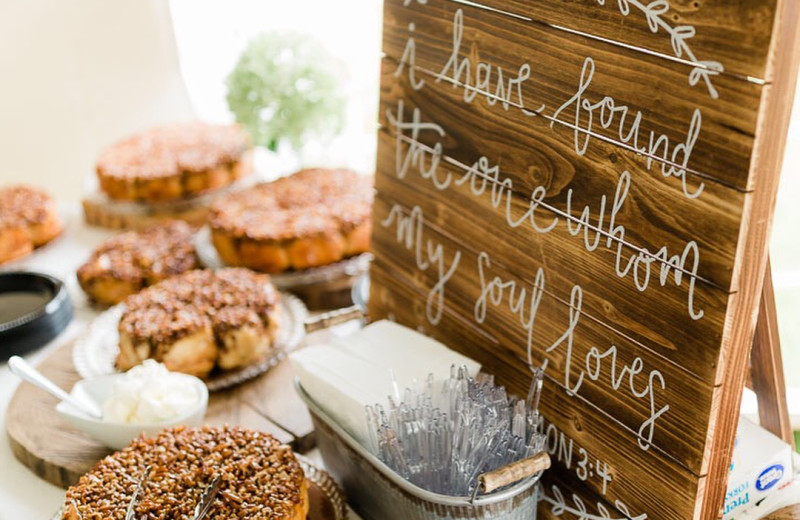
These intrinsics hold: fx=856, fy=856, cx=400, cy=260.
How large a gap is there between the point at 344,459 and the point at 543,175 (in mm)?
463

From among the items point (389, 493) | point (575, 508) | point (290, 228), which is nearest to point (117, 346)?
point (290, 228)

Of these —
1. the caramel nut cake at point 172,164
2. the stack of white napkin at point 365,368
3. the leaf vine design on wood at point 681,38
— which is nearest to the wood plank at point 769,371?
the leaf vine design on wood at point 681,38

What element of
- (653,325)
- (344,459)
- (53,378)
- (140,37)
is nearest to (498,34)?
(653,325)

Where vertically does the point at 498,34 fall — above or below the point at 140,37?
above

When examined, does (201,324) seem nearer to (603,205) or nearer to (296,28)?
(603,205)

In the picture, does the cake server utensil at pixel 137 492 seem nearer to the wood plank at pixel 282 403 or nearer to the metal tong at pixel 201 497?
the metal tong at pixel 201 497

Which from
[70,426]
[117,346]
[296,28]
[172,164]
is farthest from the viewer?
[296,28]

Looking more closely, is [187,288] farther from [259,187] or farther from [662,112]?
[662,112]

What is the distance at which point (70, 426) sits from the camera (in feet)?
4.61

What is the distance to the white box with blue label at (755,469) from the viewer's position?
105cm

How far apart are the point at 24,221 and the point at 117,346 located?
0.56m

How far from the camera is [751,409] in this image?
1.17 m

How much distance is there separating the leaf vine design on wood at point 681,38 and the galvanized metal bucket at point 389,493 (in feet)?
1.57

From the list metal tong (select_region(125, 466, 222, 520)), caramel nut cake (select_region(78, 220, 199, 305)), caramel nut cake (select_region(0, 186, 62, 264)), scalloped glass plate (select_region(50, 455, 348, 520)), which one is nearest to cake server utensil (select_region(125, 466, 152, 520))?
metal tong (select_region(125, 466, 222, 520))
